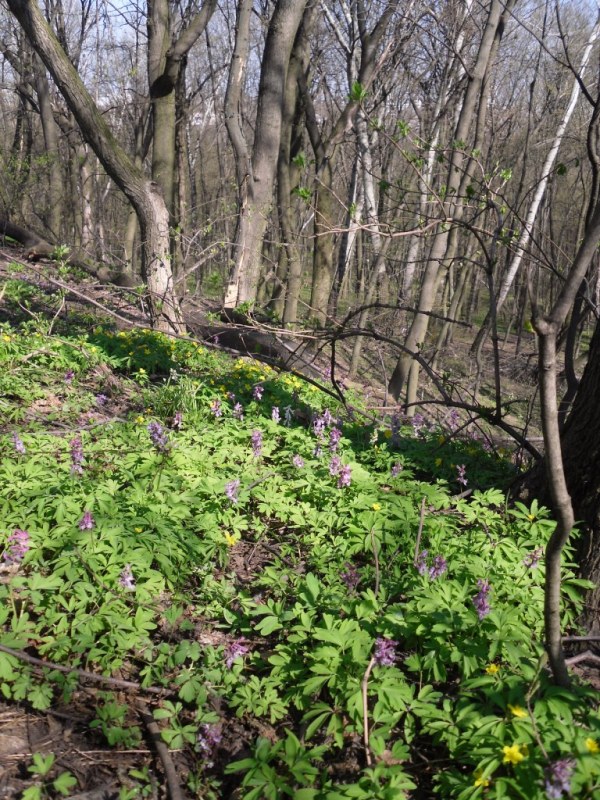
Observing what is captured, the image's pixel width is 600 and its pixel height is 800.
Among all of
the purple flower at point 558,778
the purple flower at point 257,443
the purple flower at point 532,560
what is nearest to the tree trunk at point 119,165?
the purple flower at point 257,443

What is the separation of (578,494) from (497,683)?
1.47 metres

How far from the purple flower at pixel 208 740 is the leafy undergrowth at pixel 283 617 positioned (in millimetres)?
12

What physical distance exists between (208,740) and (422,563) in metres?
1.18

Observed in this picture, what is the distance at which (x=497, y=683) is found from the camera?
2.09 m

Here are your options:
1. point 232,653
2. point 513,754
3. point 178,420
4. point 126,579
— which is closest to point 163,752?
point 232,653

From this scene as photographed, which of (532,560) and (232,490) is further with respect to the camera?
(232,490)

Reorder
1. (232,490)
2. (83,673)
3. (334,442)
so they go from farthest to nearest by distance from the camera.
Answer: (334,442), (232,490), (83,673)

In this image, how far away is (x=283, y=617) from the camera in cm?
Result: 254

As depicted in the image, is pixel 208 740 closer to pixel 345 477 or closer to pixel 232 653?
pixel 232 653

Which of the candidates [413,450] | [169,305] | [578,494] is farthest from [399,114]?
[578,494]

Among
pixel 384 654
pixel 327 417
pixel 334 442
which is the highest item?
pixel 327 417

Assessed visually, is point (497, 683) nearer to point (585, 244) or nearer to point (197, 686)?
point (197, 686)

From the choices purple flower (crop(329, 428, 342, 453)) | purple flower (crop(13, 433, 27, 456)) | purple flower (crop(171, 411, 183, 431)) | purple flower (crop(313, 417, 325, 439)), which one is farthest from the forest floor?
purple flower (crop(171, 411, 183, 431))

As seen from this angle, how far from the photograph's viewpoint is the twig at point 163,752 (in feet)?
6.54
